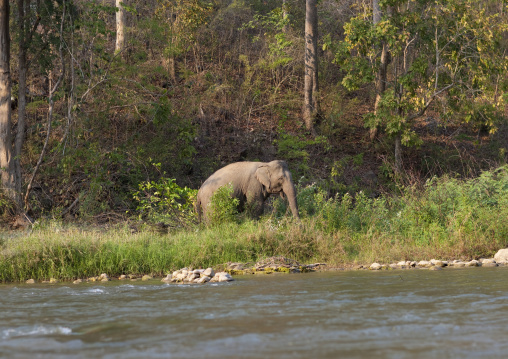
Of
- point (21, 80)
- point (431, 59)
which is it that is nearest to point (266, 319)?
point (21, 80)

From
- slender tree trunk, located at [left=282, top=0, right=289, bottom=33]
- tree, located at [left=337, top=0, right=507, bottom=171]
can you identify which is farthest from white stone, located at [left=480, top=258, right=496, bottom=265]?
slender tree trunk, located at [left=282, top=0, right=289, bottom=33]

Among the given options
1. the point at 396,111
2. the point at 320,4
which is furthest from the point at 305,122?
the point at 320,4

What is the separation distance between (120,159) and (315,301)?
33.6ft

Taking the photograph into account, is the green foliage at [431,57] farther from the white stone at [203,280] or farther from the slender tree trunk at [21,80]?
the white stone at [203,280]

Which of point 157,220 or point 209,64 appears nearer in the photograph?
point 157,220

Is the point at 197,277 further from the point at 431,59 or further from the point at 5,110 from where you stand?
the point at 431,59

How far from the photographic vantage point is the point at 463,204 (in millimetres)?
12195

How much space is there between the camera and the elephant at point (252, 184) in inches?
524

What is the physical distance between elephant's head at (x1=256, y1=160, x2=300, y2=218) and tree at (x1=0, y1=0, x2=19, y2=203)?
621 centimetres

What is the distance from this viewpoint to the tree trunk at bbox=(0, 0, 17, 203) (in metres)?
15.3

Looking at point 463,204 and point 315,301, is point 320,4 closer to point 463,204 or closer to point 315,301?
point 463,204

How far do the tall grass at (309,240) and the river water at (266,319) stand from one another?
1192mm

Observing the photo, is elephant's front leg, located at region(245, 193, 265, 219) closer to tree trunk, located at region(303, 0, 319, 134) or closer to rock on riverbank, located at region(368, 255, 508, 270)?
rock on riverbank, located at region(368, 255, 508, 270)

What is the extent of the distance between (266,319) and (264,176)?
750 centimetres
